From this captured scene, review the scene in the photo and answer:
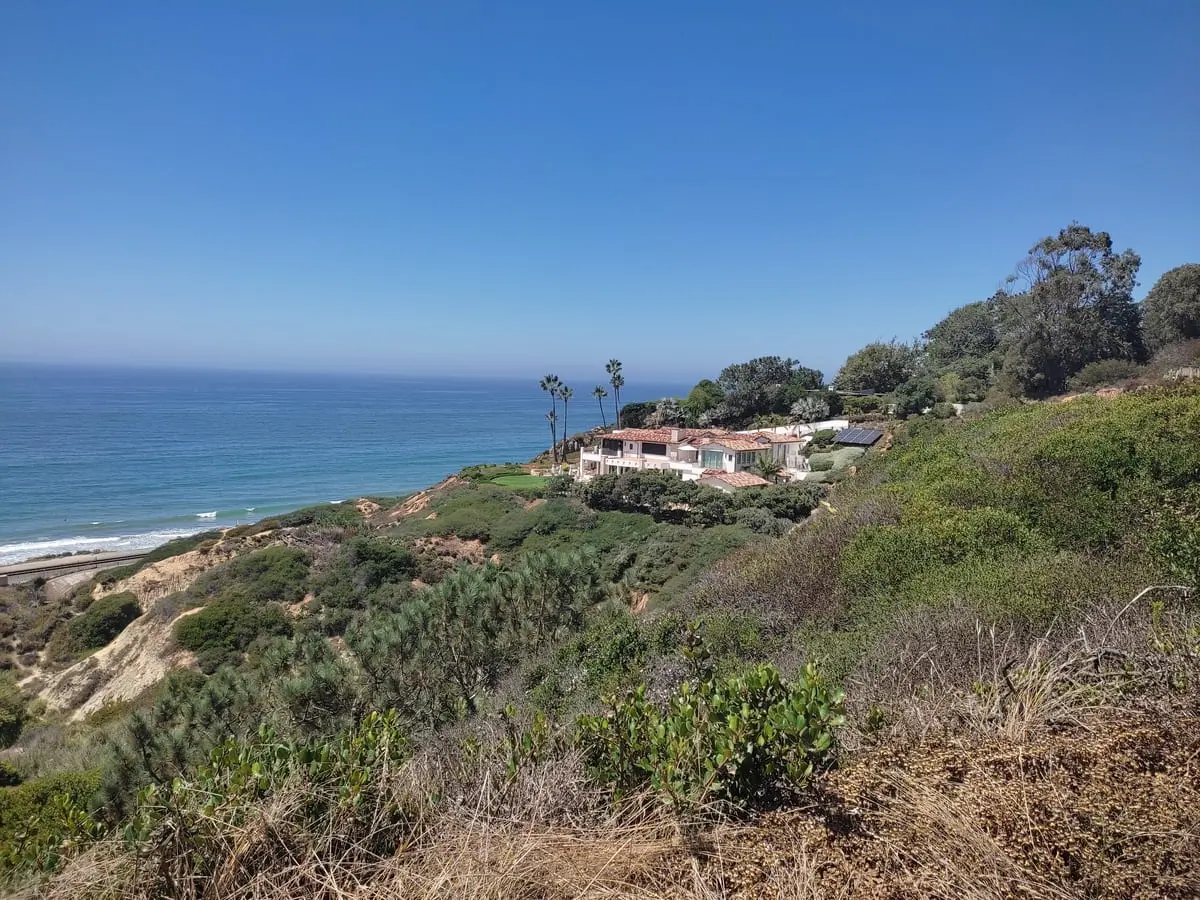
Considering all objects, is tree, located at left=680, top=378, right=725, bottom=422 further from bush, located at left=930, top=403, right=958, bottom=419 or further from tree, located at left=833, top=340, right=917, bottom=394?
bush, located at left=930, top=403, right=958, bottom=419

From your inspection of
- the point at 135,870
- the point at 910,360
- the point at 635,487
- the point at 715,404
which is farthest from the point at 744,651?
the point at 910,360

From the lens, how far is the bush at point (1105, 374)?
105 ft

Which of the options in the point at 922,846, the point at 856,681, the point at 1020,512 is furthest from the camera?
the point at 1020,512

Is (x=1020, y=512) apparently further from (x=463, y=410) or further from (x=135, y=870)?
(x=463, y=410)

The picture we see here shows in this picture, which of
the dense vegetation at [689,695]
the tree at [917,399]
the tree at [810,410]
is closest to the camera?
the dense vegetation at [689,695]

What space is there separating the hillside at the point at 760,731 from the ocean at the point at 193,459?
3496 cm

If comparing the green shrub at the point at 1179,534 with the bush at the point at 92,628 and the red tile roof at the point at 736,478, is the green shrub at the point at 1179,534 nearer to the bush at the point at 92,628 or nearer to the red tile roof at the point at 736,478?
the red tile roof at the point at 736,478

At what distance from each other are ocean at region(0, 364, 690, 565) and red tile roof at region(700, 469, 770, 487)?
32421 mm

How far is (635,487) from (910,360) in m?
41.7

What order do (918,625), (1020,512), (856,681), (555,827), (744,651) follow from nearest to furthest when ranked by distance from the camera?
(555,827) → (856,681) → (918,625) → (744,651) → (1020,512)

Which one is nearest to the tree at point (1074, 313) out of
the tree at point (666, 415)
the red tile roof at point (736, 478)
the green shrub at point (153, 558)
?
the red tile roof at point (736, 478)

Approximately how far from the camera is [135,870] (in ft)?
9.80

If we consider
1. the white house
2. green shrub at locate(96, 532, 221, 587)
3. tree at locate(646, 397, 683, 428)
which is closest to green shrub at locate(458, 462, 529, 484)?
the white house

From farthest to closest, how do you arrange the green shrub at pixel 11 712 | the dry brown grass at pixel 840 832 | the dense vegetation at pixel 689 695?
the green shrub at pixel 11 712 < the dense vegetation at pixel 689 695 < the dry brown grass at pixel 840 832
